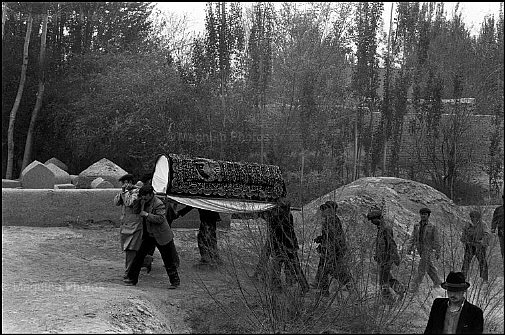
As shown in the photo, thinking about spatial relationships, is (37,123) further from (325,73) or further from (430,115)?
(430,115)

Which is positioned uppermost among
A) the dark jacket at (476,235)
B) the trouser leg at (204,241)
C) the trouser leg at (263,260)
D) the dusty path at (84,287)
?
the dark jacket at (476,235)

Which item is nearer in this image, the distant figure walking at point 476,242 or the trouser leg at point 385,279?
the distant figure walking at point 476,242

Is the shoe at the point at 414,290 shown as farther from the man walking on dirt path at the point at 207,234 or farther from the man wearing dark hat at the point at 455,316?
the man walking on dirt path at the point at 207,234

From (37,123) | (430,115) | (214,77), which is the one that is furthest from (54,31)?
(430,115)

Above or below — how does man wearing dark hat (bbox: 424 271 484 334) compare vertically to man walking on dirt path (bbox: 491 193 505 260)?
below

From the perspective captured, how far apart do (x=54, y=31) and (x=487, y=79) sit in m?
13.9

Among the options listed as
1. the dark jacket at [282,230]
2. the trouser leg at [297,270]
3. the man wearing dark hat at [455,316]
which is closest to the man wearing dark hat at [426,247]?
the trouser leg at [297,270]

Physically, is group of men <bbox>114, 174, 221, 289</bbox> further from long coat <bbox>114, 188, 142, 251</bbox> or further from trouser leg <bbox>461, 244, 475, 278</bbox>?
trouser leg <bbox>461, 244, 475, 278</bbox>

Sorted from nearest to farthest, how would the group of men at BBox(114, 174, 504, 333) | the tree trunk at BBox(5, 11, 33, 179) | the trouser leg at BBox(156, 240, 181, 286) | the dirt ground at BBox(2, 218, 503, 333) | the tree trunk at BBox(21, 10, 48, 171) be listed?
1. the group of men at BBox(114, 174, 504, 333)
2. the dirt ground at BBox(2, 218, 503, 333)
3. the trouser leg at BBox(156, 240, 181, 286)
4. the tree trunk at BBox(5, 11, 33, 179)
5. the tree trunk at BBox(21, 10, 48, 171)

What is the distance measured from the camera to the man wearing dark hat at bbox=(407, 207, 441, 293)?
6.74 m

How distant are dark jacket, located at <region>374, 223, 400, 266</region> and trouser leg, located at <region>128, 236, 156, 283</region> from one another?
96.9 inches

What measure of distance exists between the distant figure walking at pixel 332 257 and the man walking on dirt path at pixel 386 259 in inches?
12.2

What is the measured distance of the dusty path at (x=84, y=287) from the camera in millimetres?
5965

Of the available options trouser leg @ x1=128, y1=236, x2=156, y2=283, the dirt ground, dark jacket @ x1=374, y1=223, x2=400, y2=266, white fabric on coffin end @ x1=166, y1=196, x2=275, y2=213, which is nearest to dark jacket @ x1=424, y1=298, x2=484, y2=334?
the dirt ground
